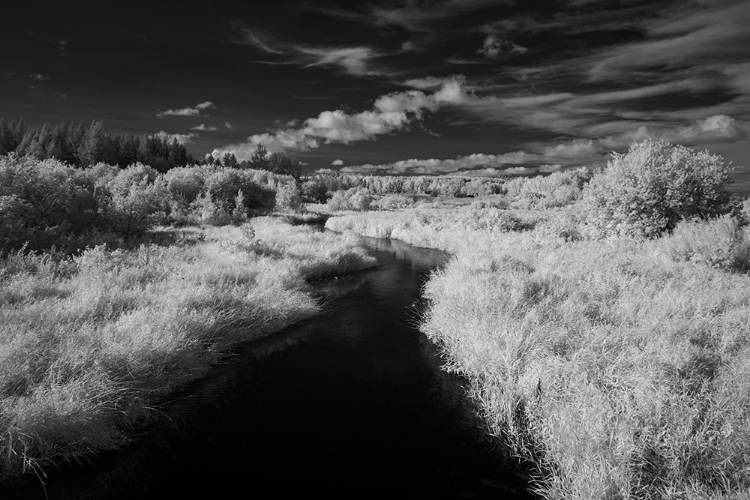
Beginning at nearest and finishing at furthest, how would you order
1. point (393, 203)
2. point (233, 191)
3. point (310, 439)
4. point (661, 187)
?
point (310, 439) < point (661, 187) < point (233, 191) < point (393, 203)

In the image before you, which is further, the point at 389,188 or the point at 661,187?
the point at 389,188

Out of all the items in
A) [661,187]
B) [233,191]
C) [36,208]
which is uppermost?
[233,191]

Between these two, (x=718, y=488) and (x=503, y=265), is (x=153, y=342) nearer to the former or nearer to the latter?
(x=718, y=488)

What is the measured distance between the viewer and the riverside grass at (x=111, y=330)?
7.01m

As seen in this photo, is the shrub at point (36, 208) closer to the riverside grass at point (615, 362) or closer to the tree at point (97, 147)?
the riverside grass at point (615, 362)

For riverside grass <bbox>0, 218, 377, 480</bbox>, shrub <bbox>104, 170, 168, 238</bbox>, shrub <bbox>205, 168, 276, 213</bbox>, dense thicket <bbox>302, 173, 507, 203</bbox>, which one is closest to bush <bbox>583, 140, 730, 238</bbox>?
riverside grass <bbox>0, 218, 377, 480</bbox>

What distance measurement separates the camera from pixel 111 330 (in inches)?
394

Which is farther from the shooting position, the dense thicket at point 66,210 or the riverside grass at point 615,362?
the dense thicket at point 66,210

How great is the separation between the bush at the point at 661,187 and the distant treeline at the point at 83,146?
3382 inches

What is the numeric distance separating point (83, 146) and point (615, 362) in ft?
331

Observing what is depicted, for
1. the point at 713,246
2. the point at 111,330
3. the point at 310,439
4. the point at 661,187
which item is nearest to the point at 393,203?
the point at 661,187

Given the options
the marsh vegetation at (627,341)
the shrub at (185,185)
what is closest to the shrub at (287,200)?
the shrub at (185,185)

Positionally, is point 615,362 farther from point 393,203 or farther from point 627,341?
point 393,203

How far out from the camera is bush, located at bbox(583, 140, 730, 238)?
68.3ft
